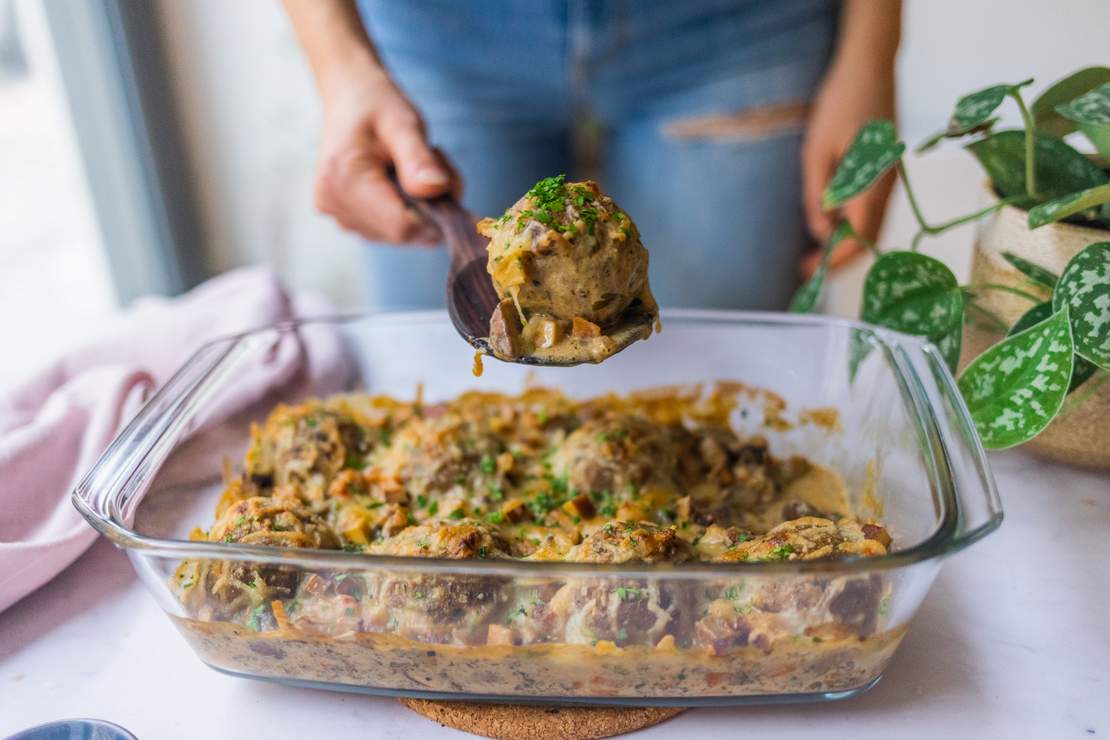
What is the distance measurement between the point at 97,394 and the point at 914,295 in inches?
52.9

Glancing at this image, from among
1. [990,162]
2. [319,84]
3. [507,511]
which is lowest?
[507,511]

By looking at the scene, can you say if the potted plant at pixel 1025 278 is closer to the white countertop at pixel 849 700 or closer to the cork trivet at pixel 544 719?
the white countertop at pixel 849 700

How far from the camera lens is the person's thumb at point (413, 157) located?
1.41 meters

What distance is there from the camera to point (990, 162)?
4.39 feet

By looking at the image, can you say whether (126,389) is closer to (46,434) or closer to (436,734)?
(46,434)

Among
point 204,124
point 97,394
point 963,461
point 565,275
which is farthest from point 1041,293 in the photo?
point 204,124

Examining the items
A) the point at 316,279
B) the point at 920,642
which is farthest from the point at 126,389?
the point at 316,279

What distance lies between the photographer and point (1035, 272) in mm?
1236

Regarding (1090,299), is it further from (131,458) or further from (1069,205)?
(131,458)

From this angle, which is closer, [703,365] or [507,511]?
[507,511]

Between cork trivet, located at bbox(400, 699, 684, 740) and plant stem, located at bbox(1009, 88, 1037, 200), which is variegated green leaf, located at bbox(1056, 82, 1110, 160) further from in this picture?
cork trivet, located at bbox(400, 699, 684, 740)

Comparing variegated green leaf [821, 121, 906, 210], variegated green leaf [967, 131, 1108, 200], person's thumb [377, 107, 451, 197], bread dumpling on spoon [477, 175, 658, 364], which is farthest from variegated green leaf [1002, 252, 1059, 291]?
person's thumb [377, 107, 451, 197]

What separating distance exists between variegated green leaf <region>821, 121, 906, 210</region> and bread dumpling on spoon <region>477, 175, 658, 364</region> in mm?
394

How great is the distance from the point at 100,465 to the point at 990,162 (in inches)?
52.4
